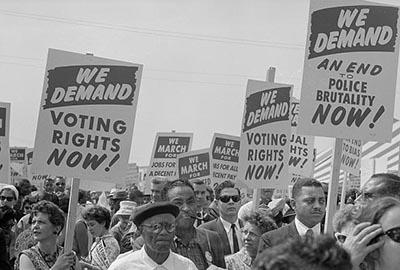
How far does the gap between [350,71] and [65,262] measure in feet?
10.1

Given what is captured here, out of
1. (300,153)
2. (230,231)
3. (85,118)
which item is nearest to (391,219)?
(85,118)

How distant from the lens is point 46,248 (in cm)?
633

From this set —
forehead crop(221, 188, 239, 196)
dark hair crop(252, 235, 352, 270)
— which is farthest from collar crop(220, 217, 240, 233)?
dark hair crop(252, 235, 352, 270)

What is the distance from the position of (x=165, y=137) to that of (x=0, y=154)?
6948mm

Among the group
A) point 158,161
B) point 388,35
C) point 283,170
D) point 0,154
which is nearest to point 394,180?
point 388,35

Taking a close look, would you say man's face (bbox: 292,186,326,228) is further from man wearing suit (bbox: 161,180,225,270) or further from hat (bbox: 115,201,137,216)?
hat (bbox: 115,201,137,216)

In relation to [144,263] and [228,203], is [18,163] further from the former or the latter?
[144,263]

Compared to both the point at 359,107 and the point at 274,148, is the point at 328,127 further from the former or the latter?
the point at 274,148

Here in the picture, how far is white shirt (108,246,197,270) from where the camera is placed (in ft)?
17.5

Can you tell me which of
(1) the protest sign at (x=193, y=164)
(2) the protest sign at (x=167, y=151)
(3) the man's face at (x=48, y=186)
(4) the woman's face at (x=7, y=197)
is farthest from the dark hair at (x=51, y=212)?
(3) the man's face at (x=48, y=186)

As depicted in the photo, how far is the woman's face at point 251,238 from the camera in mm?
6500

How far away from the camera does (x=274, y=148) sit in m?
9.94

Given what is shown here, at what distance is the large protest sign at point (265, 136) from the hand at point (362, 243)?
6404 millimetres

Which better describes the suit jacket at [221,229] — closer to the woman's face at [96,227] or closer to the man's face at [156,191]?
the woman's face at [96,227]
